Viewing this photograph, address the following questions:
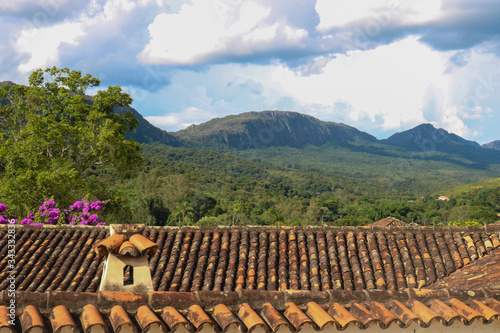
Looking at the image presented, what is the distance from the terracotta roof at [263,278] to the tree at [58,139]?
815cm

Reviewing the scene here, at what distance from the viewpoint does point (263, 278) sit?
663cm

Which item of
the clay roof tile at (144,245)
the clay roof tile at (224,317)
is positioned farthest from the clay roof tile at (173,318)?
the clay roof tile at (144,245)

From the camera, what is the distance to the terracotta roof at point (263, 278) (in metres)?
3.23

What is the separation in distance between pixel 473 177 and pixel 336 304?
180 m

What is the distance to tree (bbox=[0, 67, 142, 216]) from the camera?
16300 millimetres

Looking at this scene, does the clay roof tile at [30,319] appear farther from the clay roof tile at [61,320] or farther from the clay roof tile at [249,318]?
the clay roof tile at [249,318]

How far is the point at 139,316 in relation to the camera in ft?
10.5

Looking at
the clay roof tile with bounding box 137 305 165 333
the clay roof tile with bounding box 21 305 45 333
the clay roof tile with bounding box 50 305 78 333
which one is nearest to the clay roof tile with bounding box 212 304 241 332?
the clay roof tile with bounding box 137 305 165 333

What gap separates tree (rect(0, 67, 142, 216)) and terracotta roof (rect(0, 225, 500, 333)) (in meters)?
8.15

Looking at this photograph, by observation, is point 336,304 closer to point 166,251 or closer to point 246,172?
point 166,251

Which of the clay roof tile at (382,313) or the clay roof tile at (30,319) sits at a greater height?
the clay roof tile at (30,319)

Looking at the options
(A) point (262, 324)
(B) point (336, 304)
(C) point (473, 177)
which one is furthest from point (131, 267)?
(C) point (473, 177)

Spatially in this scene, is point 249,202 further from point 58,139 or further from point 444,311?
point 444,311

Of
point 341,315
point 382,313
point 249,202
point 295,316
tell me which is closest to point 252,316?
point 295,316
